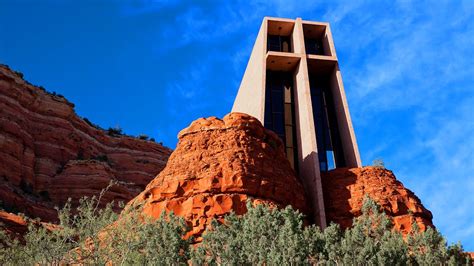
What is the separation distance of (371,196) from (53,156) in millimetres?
33433

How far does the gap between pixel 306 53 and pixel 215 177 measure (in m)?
15.1

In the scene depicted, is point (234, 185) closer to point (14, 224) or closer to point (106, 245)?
point (106, 245)

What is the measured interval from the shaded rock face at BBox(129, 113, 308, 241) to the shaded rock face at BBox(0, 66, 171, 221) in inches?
726

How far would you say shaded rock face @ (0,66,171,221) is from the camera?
45.4 meters

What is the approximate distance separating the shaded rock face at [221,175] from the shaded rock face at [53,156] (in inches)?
726

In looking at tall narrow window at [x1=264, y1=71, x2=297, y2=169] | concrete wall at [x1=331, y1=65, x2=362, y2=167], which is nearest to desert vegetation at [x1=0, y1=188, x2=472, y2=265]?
concrete wall at [x1=331, y1=65, x2=362, y2=167]

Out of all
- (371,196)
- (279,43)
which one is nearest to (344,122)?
(371,196)

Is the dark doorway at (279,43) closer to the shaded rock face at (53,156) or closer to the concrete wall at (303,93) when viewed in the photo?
the concrete wall at (303,93)

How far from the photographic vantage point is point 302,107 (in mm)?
34656

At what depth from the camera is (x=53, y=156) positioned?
52.0 m

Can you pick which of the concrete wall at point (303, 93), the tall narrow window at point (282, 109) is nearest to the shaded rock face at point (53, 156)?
the concrete wall at point (303, 93)

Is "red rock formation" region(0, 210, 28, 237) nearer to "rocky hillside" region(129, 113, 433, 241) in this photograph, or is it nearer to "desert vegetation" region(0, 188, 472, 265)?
"rocky hillside" region(129, 113, 433, 241)

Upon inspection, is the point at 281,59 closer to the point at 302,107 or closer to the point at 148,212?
the point at 302,107

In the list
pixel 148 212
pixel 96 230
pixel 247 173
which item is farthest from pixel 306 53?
pixel 96 230
